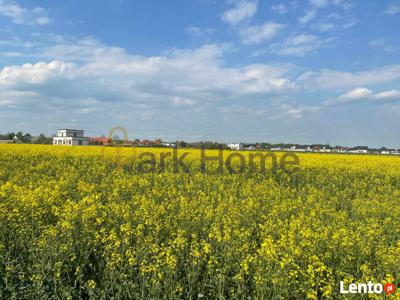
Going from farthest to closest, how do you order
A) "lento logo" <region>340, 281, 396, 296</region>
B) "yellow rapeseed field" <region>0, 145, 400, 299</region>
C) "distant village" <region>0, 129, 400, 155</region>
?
"distant village" <region>0, 129, 400, 155</region>
"yellow rapeseed field" <region>0, 145, 400, 299</region>
"lento logo" <region>340, 281, 396, 296</region>

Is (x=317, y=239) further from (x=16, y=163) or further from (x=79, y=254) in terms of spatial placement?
(x=16, y=163)

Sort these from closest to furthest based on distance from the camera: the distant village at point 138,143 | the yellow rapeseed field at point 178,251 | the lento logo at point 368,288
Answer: the lento logo at point 368,288
the yellow rapeseed field at point 178,251
the distant village at point 138,143

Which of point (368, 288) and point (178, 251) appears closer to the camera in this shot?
point (368, 288)

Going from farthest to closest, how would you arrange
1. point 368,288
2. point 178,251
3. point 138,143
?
point 138,143, point 178,251, point 368,288

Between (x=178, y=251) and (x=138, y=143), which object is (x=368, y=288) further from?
(x=138, y=143)

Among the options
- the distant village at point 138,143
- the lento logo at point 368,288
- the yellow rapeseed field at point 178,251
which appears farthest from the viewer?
the distant village at point 138,143

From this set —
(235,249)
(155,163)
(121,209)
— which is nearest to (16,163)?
(155,163)

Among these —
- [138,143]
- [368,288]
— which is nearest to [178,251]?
[368,288]

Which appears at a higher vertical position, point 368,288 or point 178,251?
point 178,251

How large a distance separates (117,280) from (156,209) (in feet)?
7.71

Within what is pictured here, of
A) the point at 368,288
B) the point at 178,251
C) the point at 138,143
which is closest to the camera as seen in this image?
the point at 368,288

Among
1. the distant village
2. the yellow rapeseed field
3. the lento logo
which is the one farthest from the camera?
the distant village

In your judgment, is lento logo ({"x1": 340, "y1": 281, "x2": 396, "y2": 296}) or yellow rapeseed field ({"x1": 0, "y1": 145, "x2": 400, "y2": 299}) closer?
lento logo ({"x1": 340, "y1": 281, "x2": 396, "y2": 296})

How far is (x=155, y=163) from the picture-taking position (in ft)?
58.3
